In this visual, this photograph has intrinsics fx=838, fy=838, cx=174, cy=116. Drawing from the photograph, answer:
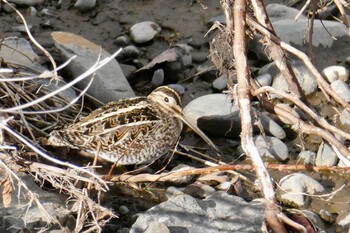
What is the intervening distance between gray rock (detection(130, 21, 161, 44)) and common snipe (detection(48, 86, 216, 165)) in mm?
1273

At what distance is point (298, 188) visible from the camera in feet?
17.2

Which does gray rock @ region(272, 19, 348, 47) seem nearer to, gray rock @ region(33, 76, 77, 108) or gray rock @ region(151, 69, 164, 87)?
gray rock @ region(151, 69, 164, 87)

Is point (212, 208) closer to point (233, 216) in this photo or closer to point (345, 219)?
point (233, 216)

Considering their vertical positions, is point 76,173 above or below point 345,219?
above

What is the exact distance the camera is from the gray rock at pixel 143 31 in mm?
6938

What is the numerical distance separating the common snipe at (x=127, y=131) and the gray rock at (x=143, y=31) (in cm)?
127

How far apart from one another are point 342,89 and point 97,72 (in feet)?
5.97

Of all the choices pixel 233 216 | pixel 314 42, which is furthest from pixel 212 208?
pixel 314 42

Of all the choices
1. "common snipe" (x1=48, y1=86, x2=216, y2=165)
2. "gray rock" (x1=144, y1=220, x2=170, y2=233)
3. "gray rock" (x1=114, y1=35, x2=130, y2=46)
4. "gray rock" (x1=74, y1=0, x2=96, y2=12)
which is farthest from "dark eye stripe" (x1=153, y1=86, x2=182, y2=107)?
"gray rock" (x1=74, y1=0, x2=96, y2=12)

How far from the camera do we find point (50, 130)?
564 centimetres

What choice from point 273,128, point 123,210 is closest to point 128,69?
point 273,128

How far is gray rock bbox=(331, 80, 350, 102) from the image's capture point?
6082mm

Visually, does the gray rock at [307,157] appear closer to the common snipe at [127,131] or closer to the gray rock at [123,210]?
the common snipe at [127,131]

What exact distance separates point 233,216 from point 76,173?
1063 millimetres
